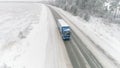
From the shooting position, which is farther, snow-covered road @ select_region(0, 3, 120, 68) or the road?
snow-covered road @ select_region(0, 3, 120, 68)

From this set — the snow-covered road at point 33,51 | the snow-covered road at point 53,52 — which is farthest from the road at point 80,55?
the snow-covered road at point 33,51

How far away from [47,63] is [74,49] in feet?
17.0

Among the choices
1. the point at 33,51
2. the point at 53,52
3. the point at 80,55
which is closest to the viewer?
Answer: the point at 80,55

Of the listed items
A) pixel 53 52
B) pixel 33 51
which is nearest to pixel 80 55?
pixel 53 52

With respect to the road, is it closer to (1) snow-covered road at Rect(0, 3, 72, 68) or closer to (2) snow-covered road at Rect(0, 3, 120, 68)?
(2) snow-covered road at Rect(0, 3, 120, 68)

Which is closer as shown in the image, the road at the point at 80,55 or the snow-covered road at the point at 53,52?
the road at the point at 80,55

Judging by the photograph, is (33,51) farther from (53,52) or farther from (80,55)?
(80,55)

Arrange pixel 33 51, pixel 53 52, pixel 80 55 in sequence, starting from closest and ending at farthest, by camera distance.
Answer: pixel 80 55 → pixel 53 52 → pixel 33 51

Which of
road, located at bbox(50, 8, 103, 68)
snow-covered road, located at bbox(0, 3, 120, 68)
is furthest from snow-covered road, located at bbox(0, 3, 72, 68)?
road, located at bbox(50, 8, 103, 68)

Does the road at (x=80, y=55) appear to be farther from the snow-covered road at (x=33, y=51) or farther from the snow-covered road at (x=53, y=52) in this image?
the snow-covered road at (x=33, y=51)

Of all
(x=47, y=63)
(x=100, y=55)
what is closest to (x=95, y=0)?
(x=100, y=55)

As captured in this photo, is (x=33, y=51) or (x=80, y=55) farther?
(x=33, y=51)

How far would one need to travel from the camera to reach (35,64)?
16.6 m

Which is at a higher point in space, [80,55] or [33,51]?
[33,51]
